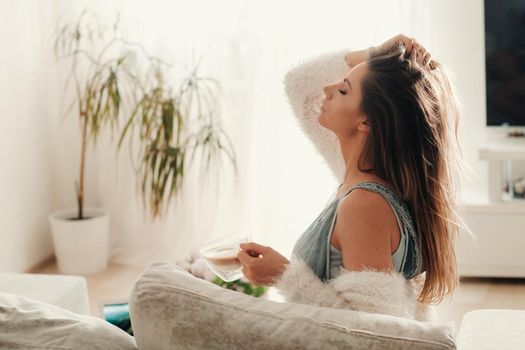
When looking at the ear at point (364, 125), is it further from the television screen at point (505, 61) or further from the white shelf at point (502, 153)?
the television screen at point (505, 61)

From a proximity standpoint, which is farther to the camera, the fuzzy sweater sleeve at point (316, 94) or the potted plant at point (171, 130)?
the potted plant at point (171, 130)

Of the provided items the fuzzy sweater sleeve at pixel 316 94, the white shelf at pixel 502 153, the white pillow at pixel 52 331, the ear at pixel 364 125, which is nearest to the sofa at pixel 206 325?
the white pillow at pixel 52 331

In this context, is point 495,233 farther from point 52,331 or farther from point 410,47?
point 52,331

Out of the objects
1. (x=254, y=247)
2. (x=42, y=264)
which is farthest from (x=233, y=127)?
(x=254, y=247)

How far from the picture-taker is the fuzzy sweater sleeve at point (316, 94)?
85.9 inches

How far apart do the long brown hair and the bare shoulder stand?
0.10 m

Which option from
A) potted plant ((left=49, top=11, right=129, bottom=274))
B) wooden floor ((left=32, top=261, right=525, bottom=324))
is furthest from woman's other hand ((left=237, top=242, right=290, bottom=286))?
potted plant ((left=49, top=11, right=129, bottom=274))

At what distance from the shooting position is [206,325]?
1.18m

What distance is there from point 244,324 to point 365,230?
0.45 meters

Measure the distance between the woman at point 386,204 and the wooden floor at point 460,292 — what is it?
182cm

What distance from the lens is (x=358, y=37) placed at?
13.4ft

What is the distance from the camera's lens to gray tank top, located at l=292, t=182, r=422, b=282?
162cm

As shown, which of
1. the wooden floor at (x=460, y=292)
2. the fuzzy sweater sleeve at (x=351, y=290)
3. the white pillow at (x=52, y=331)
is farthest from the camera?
the wooden floor at (x=460, y=292)

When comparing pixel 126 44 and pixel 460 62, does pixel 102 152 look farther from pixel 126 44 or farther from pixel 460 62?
pixel 460 62
